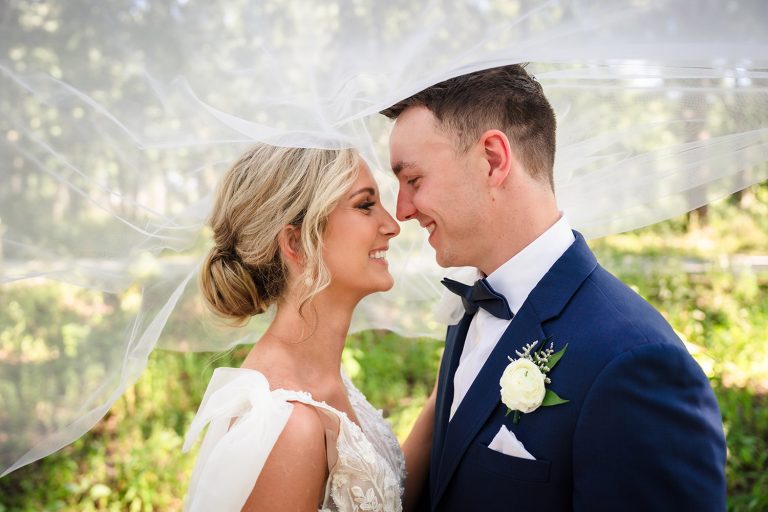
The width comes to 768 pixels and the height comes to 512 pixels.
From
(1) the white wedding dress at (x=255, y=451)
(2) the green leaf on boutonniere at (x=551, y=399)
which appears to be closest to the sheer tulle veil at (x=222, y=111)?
(1) the white wedding dress at (x=255, y=451)

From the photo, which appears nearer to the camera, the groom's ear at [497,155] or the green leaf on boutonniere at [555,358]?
the green leaf on boutonniere at [555,358]

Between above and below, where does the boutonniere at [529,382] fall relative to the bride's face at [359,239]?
below

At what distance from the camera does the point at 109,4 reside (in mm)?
1771

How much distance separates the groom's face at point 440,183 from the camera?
7.68 ft

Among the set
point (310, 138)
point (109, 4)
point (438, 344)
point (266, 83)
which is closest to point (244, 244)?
point (310, 138)

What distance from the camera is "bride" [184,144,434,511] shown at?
2094 mm

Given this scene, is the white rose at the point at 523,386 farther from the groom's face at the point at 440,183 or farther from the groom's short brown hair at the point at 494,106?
the groom's short brown hair at the point at 494,106

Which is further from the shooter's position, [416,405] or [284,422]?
[416,405]

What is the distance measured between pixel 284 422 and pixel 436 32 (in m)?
1.27

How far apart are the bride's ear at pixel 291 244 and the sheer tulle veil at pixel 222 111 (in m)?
0.30

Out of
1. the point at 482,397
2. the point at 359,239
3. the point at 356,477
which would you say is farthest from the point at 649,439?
the point at 359,239

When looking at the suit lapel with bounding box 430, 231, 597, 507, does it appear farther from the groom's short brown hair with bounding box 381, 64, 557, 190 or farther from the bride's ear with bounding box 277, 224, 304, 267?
the bride's ear with bounding box 277, 224, 304, 267

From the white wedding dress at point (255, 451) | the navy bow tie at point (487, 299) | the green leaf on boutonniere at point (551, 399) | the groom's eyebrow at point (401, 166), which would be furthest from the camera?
the groom's eyebrow at point (401, 166)

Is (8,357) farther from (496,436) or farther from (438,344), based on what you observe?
(438,344)
